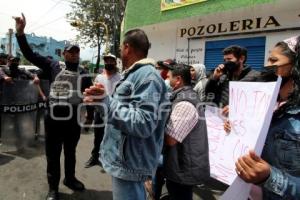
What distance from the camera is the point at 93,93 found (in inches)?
81.7

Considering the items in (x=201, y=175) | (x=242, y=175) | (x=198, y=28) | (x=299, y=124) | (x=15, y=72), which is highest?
(x=198, y=28)

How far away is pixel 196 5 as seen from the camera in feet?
29.8

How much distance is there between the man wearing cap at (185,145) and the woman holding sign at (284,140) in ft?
4.14

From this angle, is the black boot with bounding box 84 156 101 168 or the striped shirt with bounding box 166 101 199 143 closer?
the striped shirt with bounding box 166 101 199 143

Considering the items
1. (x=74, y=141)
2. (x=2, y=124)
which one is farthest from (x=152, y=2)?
(x=74, y=141)

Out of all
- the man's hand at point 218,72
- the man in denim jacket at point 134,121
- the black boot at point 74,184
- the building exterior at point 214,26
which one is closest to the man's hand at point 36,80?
the black boot at point 74,184

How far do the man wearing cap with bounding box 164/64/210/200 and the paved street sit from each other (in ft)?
5.11

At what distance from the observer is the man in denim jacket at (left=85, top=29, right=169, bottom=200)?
2205 mm

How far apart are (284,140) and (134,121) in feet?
3.26

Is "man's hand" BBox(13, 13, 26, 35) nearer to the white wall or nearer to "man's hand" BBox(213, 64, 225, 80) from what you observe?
"man's hand" BBox(213, 64, 225, 80)

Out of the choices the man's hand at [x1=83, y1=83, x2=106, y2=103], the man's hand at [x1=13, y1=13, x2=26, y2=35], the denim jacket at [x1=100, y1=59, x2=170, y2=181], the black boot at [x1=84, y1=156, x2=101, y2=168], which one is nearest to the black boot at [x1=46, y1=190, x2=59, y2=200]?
the black boot at [x1=84, y1=156, x2=101, y2=168]

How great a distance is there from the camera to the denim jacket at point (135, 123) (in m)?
2.20

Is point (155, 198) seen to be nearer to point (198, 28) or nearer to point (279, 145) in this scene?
point (279, 145)

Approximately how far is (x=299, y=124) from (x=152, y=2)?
1047 centimetres
